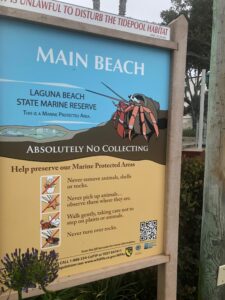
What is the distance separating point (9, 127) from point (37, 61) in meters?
0.41

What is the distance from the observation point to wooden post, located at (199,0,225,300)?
3275mm

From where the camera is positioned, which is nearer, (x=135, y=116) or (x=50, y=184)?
(x=50, y=184)

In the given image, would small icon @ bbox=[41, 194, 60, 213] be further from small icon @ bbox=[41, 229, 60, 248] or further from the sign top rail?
the sign top rail

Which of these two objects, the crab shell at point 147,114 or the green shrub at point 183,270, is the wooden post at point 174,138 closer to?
the crab shell at point 147,114

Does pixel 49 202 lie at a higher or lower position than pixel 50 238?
higher

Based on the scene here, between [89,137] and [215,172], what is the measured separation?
1043 millimetres

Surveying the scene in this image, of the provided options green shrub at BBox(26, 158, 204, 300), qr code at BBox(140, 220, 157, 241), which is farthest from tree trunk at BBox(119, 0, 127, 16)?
qr code at BBox(140, 220, 157, 241)

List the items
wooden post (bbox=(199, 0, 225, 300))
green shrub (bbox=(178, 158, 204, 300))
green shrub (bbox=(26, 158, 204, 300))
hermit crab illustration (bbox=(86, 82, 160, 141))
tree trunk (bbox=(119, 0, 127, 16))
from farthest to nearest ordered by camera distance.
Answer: tree trunk (bbox=(119, 0, 127, 16)) < green shrub (bbox=(178, 158, 204, 300)) < green shrub (bbox=(26, 158, 204, 300)) < wooden post (bbox=(199, 0, 225, 300)) < hermit crab illustration (bbox=(86, 82, 160, 141))

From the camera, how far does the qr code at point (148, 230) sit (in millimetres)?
3160

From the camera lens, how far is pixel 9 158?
255 centimetres

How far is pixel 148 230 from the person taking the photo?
3191 mm

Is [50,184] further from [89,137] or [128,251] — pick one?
[128,251]

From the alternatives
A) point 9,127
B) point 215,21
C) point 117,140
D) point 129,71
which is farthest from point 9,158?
point 215,21

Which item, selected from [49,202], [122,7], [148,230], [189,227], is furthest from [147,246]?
[122,7]
